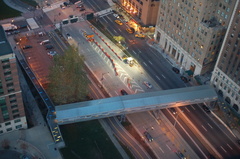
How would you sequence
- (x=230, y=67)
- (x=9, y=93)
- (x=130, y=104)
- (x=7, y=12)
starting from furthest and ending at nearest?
(x=7, y=12)
(x=230, y=67)
(x=130, y=104)
(x=9, y=93)

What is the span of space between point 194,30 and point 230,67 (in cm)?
2313

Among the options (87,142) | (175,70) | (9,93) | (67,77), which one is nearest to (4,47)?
(9,93)

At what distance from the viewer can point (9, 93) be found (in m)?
101

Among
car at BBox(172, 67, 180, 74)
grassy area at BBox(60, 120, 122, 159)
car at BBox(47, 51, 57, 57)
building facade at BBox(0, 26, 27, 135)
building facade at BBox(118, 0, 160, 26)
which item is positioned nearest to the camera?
building facade at BBox(0, 26, 27, 135)

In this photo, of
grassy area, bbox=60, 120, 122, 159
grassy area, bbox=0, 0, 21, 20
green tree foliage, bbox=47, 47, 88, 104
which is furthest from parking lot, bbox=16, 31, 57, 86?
grassy area, bbox=60, 120, 122, 159

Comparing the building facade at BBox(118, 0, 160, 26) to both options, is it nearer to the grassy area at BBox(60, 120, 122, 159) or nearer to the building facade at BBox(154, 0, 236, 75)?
the building facade at BBox(154, 0, 236, 75)

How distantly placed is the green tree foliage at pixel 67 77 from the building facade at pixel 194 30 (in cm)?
5166

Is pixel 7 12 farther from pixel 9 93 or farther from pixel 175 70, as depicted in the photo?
pixel 175 70

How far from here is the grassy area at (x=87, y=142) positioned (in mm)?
104812

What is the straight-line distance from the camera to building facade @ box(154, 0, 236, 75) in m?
126

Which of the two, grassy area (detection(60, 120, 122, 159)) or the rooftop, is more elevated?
the rooftop

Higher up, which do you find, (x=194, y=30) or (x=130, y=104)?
(x=194, y=30)

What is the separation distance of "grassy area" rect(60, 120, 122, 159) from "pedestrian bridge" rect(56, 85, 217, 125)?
13.1ft

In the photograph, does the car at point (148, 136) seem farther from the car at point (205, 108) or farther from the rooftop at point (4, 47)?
the rooftop at point (4, 47)
